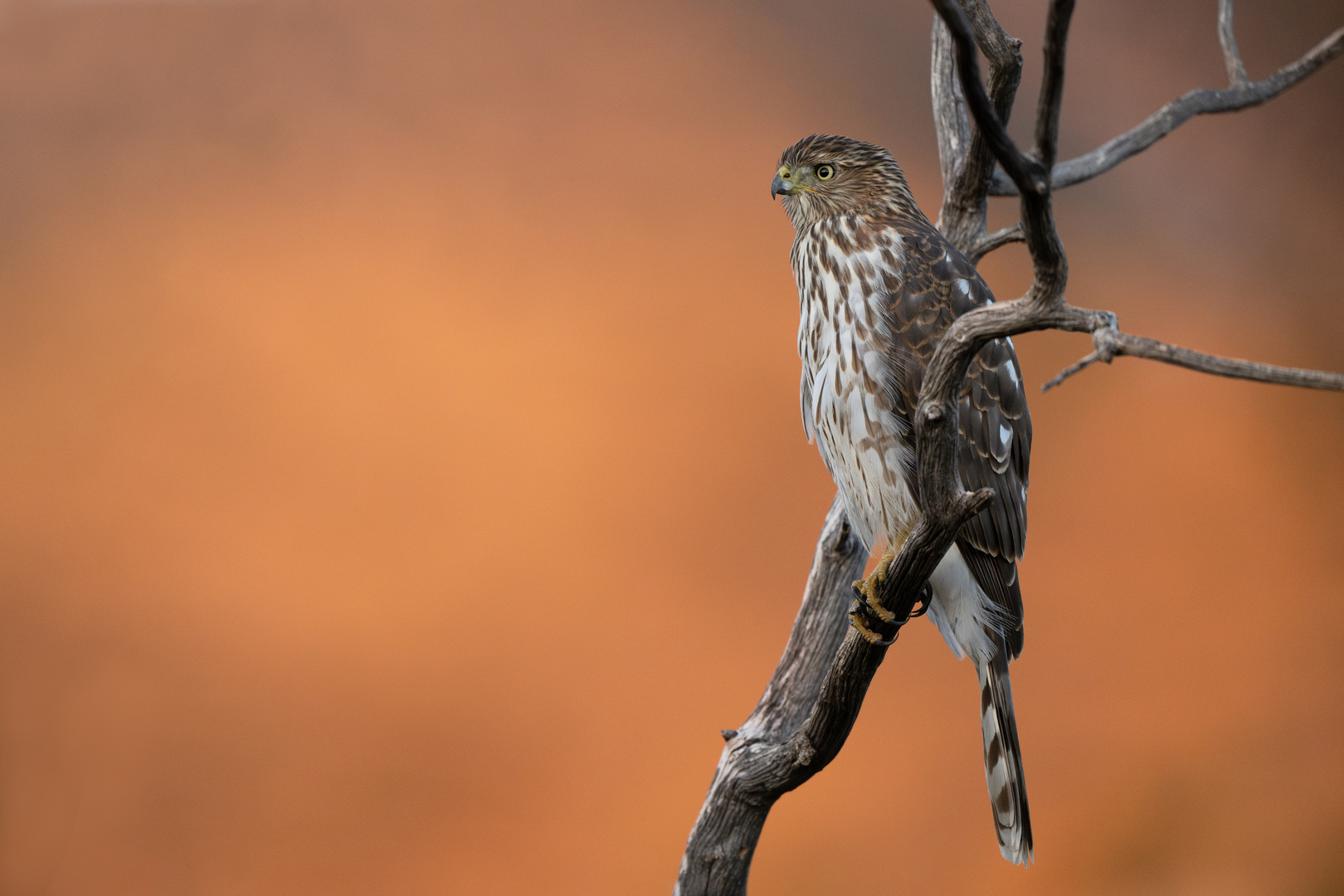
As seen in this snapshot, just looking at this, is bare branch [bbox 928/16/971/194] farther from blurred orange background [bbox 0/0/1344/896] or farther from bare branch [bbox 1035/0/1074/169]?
blurred orange background [bbox 0/0/1344/896]

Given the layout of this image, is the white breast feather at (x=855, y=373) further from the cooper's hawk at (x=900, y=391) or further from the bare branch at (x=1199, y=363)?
the bare branch at (x=1199, y=363)

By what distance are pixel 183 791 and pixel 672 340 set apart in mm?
2366

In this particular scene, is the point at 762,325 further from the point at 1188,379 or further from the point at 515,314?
the point at 1188,379

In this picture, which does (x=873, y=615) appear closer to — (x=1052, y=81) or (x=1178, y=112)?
(x=1052, y=81)

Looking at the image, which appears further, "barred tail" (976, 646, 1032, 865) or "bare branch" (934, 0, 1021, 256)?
"bare branch" (934, 0, 1021, 256)

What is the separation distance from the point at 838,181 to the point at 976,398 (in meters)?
0.52

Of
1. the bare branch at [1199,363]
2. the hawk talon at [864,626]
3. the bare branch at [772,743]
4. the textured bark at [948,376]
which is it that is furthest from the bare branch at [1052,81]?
the bare branch at [772,743]

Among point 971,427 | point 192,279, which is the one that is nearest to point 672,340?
point 192,279

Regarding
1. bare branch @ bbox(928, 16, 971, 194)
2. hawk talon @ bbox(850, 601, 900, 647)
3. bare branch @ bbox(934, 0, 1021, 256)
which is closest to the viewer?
hawk talon @ bbox(850, 601, 900, 647)

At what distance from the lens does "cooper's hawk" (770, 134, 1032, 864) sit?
1.63 meters

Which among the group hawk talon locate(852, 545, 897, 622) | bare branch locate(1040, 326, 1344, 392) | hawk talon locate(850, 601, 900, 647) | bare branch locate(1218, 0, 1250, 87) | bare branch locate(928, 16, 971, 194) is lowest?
hawk talon locate(850, 601, 900, 647)

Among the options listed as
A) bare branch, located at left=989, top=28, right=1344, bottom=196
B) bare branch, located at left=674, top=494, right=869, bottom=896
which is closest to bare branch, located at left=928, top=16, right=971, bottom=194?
bare branch, located at left=989, top=28, right=1344, bottom=196

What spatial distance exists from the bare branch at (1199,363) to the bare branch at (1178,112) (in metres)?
0.60

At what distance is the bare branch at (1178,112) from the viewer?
1621mm
